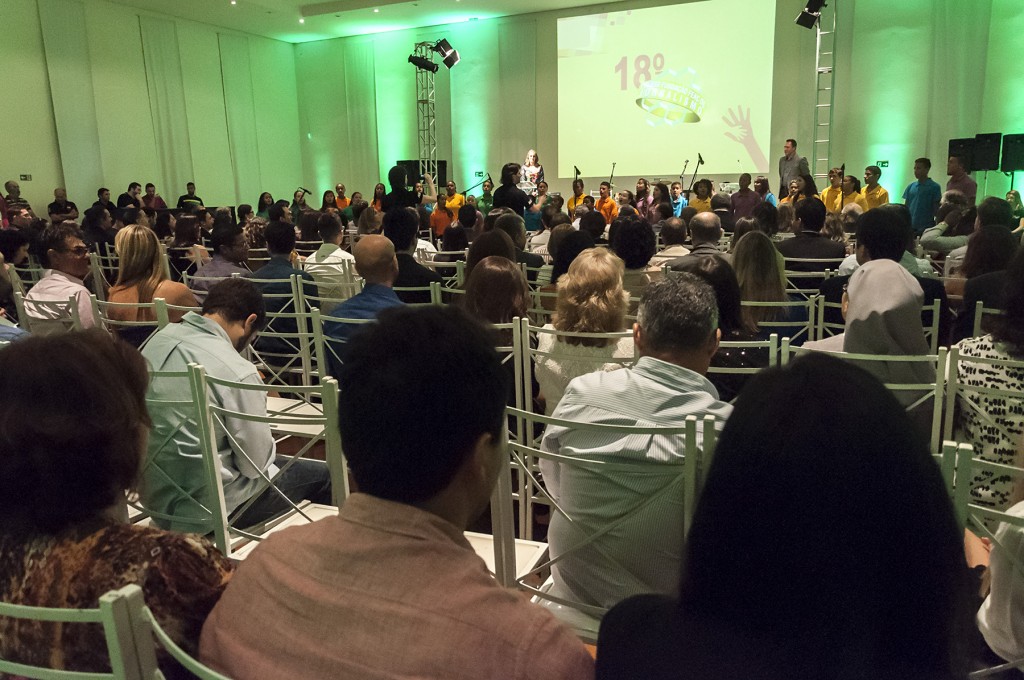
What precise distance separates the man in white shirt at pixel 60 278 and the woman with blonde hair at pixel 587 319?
260 centimetres

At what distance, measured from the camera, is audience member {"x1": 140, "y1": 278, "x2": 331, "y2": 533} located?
82.5 inches

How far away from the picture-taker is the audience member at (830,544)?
2.41ft

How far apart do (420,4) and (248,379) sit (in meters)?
11.9

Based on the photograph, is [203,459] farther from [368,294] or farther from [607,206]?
[607,206]

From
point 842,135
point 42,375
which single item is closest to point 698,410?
point 42,375

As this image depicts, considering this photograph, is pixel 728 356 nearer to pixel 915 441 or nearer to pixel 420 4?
pixel 915 441

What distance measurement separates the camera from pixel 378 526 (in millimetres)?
924

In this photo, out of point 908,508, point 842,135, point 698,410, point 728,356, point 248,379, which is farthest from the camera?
point 842,135

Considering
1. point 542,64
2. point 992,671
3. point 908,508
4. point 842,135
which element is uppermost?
point 542,64

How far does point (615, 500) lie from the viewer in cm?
159

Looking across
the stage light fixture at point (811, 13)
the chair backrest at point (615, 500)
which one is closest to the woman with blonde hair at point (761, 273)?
the chair backrest at point (615, 500)

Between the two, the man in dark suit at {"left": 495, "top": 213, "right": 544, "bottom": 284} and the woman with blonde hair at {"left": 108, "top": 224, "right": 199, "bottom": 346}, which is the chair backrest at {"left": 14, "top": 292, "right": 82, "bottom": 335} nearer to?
the woman with blonde hair at {"left": 108, "top": 224, "right": 199, "bottom": 346}

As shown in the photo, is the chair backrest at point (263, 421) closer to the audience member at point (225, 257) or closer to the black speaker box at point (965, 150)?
the audience member at point (225, 257)

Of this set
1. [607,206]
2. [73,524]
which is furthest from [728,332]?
[607,206]
